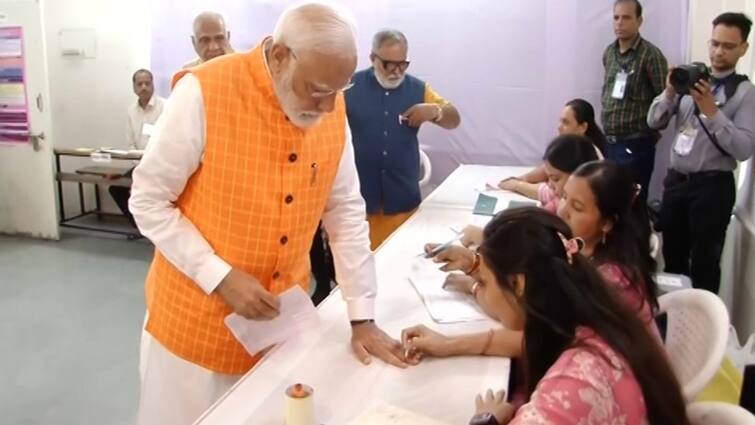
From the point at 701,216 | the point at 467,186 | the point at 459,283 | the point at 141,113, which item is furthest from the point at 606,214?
the point at 141,113

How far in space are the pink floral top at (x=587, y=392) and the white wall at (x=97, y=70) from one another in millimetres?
4537

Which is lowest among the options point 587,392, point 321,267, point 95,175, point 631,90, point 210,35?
point 321,267

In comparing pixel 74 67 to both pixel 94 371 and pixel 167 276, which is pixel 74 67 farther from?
pixel 167 276

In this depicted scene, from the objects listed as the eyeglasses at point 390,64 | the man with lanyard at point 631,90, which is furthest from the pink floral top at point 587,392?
the man with lanyard at point 631,90

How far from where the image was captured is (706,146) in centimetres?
291

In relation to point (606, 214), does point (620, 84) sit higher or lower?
higher

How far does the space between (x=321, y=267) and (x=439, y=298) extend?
1.56m

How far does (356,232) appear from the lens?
1578 millimetres

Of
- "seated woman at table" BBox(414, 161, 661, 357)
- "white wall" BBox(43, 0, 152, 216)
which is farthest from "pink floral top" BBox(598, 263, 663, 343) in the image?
"white wall" BBox(43, 0, 152, 216)

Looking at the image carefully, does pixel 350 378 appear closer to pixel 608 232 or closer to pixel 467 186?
pixel 608 232

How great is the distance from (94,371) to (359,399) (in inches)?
79.4

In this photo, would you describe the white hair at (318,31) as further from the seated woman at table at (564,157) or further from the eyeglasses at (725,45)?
the eyeglasses at (725,45)

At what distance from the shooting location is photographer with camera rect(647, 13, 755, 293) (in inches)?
109

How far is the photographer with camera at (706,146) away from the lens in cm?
278
